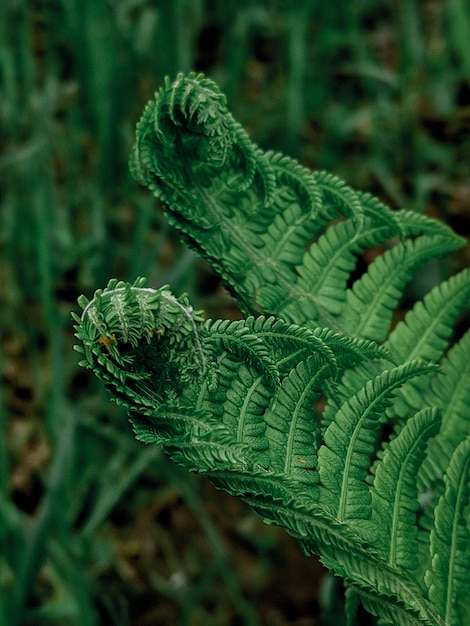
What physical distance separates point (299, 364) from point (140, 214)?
130cm

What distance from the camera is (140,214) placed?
1.99 metres

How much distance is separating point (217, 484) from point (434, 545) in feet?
0.79

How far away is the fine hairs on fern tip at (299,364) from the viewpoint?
0.67m

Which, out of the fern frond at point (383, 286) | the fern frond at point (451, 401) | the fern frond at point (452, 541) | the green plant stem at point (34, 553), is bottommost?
the green plant stem at point (34, 553)

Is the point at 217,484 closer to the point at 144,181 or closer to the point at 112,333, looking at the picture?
the point at 112,333

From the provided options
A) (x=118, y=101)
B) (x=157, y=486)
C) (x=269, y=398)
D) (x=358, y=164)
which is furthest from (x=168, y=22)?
(x=269, y=398)

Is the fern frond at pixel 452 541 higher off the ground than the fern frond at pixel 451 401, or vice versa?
the fern frond at pixel 451 401

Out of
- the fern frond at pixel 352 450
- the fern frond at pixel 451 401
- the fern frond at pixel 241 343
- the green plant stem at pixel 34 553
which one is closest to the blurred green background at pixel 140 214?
the green plant stem at pixel 34 553

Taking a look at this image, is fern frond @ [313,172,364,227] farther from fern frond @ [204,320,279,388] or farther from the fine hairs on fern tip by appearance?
fern frond @ [204,320,279,388]

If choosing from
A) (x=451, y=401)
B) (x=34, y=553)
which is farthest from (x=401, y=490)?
(x=34, y=553)

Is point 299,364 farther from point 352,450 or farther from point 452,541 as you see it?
point 452,541

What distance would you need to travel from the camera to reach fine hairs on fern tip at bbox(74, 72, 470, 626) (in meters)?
0.67

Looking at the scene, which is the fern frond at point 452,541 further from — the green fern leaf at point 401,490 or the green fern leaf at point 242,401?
the green fern leaf at point 242,401

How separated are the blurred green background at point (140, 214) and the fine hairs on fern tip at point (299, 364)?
68cm
